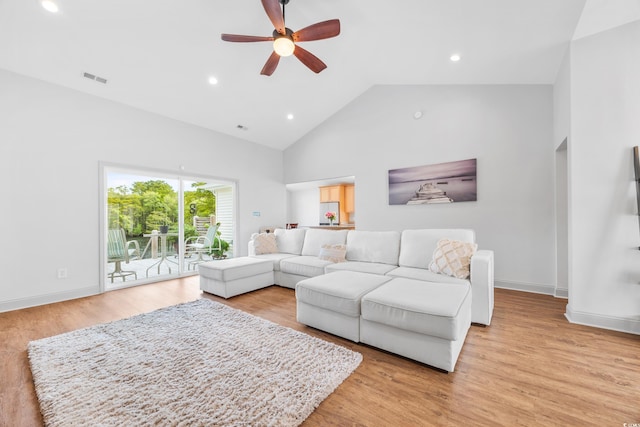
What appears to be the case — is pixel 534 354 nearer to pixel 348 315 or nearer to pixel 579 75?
pixel 348 315

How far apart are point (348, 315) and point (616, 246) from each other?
8.78 ft

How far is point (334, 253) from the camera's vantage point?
12.5ft

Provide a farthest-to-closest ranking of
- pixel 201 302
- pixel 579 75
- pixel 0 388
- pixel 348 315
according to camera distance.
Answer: pixel 201 302 < pixel 579 75 < pixel 348 315 < pixel 0 388

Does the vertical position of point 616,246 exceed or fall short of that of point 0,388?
it exceeds it

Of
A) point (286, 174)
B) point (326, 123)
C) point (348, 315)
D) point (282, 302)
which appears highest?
point (326, 123)

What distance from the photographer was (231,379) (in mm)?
1728

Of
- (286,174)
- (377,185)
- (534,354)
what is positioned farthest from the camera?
(286,174)

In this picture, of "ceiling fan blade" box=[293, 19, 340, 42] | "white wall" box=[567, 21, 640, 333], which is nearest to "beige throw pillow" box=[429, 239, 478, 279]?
"white wall" box=[567, 21, 640, 333]

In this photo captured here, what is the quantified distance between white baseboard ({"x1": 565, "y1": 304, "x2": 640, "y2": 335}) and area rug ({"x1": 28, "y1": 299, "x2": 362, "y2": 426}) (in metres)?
2.40

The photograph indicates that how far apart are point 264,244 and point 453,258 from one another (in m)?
3.05

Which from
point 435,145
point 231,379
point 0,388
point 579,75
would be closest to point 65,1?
point 0,388

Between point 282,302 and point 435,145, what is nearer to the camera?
point 282,302

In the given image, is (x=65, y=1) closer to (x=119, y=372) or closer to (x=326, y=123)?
(x=119, y=372)

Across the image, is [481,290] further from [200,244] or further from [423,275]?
[200,244]
